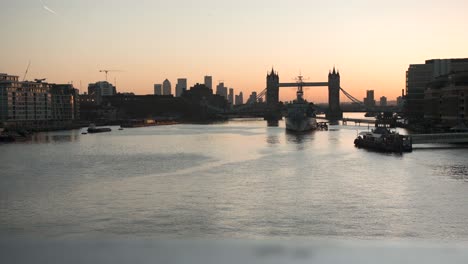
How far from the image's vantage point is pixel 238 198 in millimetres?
15875

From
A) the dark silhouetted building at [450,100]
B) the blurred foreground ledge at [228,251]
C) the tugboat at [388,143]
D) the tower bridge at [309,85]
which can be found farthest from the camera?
the tower bridge at [309,85]

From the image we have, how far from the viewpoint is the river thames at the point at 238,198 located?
1205 centimetres

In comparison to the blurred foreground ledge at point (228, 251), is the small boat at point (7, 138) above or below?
above

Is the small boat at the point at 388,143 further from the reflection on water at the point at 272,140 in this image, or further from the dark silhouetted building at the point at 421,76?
the dark silhouetted building at the point at 421,76

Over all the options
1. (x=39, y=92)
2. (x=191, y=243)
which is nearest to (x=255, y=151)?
(x=191, y=243)

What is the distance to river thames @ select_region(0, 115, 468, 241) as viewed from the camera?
39.5 ft

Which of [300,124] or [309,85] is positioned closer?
[300,124]

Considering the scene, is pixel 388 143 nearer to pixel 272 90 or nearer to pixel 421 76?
pixel 421 76

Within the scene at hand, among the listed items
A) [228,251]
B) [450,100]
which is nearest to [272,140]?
[450,100]

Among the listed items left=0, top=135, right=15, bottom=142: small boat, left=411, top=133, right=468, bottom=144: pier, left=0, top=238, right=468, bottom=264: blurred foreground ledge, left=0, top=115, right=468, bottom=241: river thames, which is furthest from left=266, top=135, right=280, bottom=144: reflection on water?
left=0, top=238, right=468, bottom=264: blurred foreground ledge

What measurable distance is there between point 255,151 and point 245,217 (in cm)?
2032

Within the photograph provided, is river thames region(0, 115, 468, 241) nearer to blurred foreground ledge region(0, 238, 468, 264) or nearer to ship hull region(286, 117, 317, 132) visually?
blurred foreground ledge region(0, 238, 468, 264)

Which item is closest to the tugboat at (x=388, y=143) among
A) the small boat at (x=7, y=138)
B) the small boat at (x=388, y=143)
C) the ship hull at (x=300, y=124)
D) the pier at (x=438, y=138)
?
the small boat at (x=388, y=143)

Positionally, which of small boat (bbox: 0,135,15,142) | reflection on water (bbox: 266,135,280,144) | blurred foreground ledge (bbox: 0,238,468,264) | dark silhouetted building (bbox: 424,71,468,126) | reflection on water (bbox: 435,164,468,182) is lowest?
blurred foreground ledge (bbox: 0,238,468,264)
